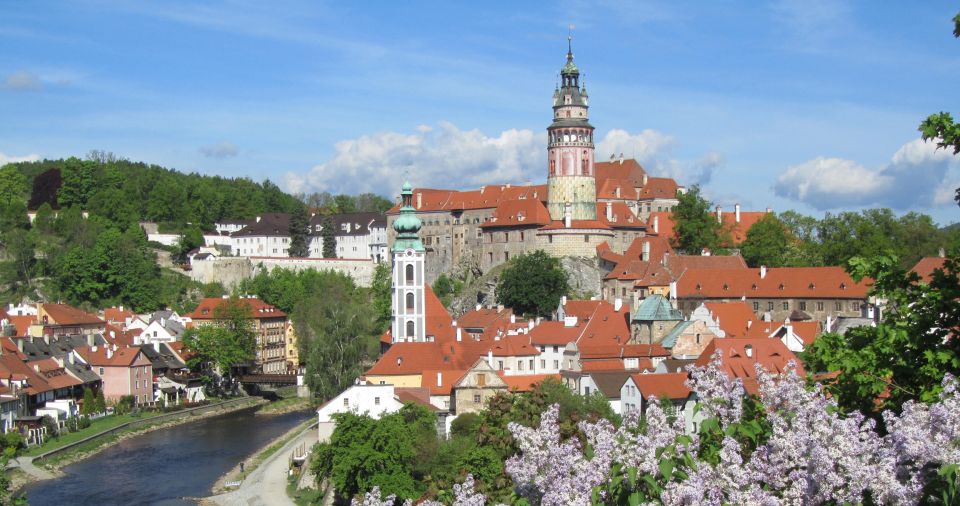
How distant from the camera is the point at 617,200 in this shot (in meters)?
71.0

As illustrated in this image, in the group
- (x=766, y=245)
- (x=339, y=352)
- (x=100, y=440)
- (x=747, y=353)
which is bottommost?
(x=100, y=440)

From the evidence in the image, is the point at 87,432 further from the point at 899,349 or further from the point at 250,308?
the point at 899,349

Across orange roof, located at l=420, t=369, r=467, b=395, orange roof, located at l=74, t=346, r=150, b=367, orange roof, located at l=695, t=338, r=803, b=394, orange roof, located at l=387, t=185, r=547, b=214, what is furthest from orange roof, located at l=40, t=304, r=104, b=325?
orange roof, located at l=695, t=338, r=803, b=394

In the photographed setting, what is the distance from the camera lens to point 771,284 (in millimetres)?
51750

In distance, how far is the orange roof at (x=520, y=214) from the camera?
6569cm

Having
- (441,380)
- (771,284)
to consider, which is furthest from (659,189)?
(441,380)

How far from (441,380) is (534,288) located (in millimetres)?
18611

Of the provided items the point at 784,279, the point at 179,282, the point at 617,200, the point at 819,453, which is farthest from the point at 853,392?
the point at 179,282

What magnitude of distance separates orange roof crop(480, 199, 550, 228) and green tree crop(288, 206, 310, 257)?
927 inches

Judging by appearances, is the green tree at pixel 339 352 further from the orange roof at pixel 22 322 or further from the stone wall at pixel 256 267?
the stone wall at pixel 256 267

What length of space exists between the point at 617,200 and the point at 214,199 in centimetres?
3991

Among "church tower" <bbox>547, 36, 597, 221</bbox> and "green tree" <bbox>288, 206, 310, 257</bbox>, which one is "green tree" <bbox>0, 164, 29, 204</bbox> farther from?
"church tower" <bbox>547, 36, 597, 221</bbox>

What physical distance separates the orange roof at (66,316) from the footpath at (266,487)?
25.2m

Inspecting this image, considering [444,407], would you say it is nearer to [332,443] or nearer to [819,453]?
[332,443]
